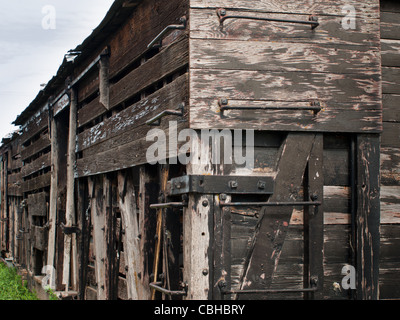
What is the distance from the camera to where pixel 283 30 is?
4031 millimetres

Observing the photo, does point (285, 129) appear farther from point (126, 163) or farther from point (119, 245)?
point (119, 245)

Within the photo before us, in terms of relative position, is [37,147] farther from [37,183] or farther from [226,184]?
[226,184]

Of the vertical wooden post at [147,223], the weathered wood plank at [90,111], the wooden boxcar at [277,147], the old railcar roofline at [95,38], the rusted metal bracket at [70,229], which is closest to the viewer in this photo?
the wooden boxcar at [277,147]

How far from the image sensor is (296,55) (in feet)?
13.2

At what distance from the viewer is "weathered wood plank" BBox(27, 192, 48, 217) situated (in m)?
9.55

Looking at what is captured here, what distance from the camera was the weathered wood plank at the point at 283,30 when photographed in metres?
3.91

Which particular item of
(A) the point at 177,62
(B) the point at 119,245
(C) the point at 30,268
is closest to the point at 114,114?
(B) the point at 119,245

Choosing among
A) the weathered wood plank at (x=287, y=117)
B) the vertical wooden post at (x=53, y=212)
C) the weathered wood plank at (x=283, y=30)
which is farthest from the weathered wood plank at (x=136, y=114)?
the vertical wooden post at (x=53, y=212)

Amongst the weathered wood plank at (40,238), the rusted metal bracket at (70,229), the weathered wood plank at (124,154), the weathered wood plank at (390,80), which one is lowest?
the weathered wood plank at (40,238)

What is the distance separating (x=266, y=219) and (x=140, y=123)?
1.82 m

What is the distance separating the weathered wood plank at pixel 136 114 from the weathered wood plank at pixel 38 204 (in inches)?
101

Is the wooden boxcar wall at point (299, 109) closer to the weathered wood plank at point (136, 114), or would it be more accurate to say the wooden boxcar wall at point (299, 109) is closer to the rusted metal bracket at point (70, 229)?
the weathered wood plank at point (136, 114)

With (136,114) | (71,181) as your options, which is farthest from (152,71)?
(71,181)

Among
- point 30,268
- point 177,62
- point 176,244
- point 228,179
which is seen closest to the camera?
point 228,179
